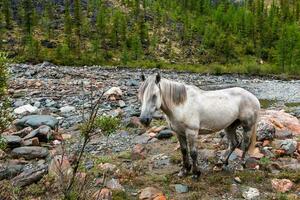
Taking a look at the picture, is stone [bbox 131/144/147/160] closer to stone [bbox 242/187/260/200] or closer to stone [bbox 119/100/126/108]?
stone [bbox 242/187/260/200]

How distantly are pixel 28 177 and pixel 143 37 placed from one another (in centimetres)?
7433

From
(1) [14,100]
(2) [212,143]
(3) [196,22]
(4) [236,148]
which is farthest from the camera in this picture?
(3) [196,22]

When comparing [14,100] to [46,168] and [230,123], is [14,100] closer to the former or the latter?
[46,168]

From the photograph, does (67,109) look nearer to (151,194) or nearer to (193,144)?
(193,144)

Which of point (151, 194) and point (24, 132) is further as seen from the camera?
point (24, 132)

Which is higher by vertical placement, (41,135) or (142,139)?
(41,135)

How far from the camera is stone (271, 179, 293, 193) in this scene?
321 inches

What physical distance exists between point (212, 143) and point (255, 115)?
2.07m

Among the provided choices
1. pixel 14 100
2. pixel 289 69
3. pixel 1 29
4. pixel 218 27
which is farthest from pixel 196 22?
pixel 14 100

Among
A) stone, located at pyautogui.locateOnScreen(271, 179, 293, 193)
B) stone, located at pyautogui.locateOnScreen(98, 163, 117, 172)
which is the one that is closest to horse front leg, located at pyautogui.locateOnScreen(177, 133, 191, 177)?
stone, located at pyautogui.locateOnScreen(98, 163, 117, 172)

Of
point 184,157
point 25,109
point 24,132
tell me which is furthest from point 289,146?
point 25,109

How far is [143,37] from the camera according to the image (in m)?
81.2

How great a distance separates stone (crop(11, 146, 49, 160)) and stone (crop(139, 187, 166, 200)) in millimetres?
3375

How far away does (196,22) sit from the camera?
93.4m
